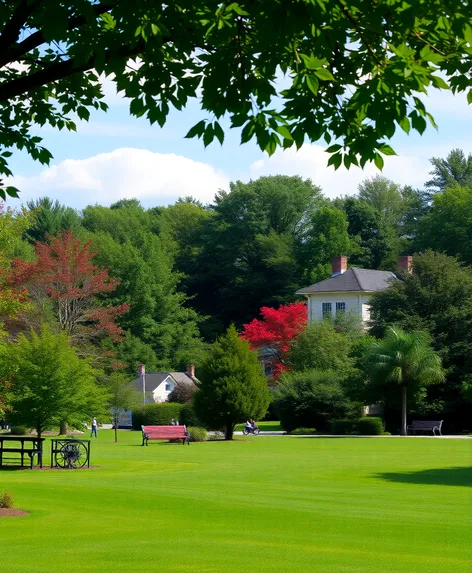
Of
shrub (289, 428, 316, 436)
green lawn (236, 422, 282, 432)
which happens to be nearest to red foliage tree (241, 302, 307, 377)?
green lawn (236, 422, 282, 432)

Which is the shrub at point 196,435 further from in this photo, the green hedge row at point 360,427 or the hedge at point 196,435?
the green hedge row at point 360,427

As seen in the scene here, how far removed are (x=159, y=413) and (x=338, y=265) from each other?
2560 cm

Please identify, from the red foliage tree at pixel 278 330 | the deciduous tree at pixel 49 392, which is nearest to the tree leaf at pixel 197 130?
the deciduous tree at pixel 49 392

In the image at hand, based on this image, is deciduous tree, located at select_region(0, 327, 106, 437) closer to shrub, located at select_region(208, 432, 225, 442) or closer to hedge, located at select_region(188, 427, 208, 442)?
hedge, located at select_region(188, 427, 208, 442)

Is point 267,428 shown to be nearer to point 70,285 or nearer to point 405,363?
point 405,363

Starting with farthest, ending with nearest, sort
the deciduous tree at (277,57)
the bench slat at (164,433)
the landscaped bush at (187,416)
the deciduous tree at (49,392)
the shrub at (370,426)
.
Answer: the landscaped bush at (187,416), the shrub at (370,426), the bench slat at (164,433), the deciduous tree at (49,392), the deciduous tree at (277,57)

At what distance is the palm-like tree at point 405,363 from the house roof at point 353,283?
23.9m

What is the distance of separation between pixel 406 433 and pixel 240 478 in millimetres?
29682

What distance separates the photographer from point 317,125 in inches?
257

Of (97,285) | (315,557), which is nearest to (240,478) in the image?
(315,557)

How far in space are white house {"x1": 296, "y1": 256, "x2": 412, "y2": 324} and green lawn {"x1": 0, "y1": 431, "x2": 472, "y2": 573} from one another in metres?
45.4

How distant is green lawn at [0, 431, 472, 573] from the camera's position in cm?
1174

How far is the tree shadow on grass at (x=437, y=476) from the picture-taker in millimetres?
23922

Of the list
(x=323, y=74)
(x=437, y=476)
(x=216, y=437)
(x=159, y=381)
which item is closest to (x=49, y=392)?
(x=437, y=476)
